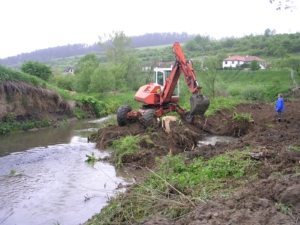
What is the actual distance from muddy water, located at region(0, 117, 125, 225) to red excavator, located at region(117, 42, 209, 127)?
2382 millimetres

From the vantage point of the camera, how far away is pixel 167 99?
61.0 feet

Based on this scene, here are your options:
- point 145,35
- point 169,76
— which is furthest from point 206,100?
point 145,35

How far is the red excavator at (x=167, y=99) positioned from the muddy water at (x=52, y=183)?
2382 millimetres

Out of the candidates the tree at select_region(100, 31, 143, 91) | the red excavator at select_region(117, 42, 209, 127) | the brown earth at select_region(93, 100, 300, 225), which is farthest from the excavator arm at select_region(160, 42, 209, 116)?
the tree at select_region(100, 31, 143, 91)

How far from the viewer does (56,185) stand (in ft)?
40.5

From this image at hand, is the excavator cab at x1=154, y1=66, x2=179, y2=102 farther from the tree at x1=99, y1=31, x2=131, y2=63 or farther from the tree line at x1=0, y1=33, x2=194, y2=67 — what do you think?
the tree line at x1=0, y1=33, x2=194, y2=67

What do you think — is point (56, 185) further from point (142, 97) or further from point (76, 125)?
point (76, 125)

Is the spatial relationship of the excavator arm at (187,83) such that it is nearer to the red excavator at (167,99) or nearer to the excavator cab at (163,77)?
the red excavator at (167,99)

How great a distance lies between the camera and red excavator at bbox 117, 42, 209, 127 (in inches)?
674

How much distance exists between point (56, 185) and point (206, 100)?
Answer: 7.37 metres

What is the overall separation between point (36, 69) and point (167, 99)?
25.5 metres

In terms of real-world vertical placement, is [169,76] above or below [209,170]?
above

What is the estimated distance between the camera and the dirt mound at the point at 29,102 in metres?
26.2

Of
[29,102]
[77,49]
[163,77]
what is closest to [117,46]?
[29,102]
